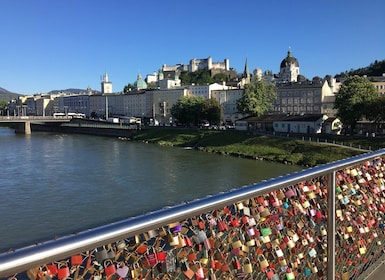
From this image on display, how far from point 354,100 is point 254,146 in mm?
11737

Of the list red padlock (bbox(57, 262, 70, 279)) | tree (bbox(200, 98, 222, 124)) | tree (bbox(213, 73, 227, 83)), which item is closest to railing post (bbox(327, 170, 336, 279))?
red padlock (bbox(57, 262, 70, 279))

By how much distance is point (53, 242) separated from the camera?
125 centimetres

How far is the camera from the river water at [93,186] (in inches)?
591

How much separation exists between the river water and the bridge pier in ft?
151

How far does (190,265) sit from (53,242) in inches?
36.0

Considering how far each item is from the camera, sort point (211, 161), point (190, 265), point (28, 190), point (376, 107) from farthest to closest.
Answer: point (376, 107) → point (211, 161) → point (28, 190) → point (190, 265)

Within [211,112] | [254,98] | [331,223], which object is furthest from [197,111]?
[331,223]

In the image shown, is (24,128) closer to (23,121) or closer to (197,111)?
(23,121)

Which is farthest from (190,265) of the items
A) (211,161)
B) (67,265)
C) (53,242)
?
(211,161)

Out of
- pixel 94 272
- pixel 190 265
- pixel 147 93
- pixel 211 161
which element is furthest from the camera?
pixel 147 93

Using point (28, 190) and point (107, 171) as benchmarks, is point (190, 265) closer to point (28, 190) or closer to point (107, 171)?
point (28, 190)

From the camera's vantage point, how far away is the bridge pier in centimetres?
8075

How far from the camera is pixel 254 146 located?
4497 centimetres

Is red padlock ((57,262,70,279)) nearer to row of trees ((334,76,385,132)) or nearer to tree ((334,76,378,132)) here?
row of trees ((334,76,385,132))
